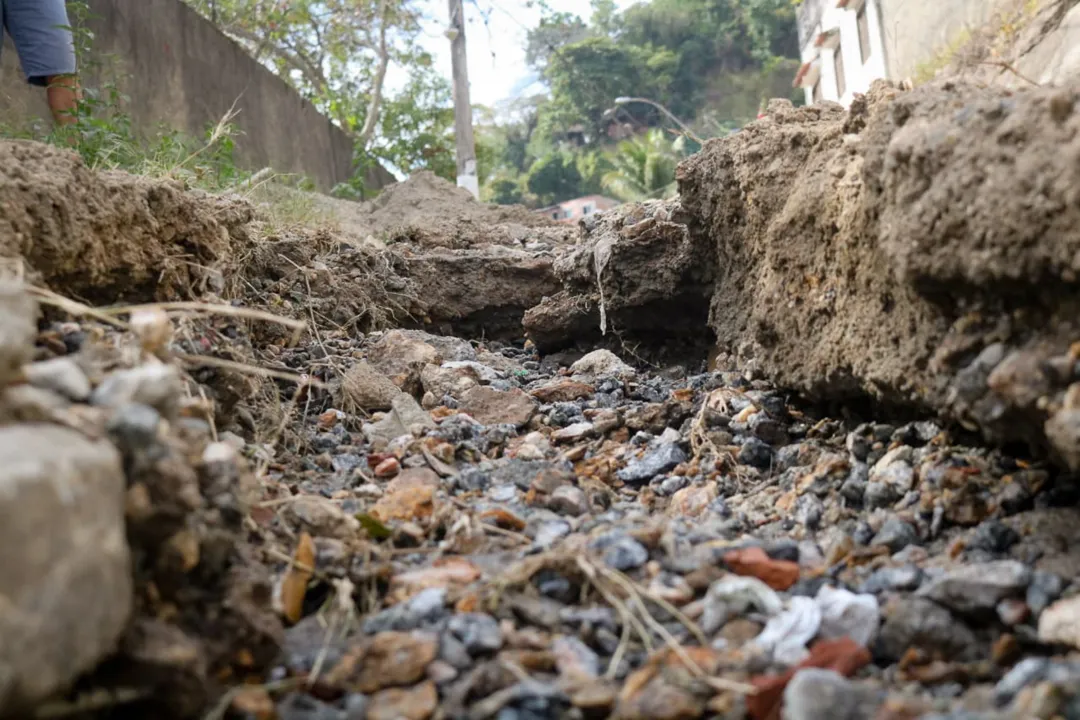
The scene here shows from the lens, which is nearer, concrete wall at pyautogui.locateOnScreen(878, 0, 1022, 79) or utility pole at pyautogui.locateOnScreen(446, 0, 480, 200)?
concrete wall at pyautogui.locateOnScreen(878, 0, 1022, 79)

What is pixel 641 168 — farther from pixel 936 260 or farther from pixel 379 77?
pixel 936 260

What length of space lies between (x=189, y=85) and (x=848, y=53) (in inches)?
378

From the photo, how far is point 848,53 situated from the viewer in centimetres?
1216

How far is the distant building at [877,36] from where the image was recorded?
830 centimetres

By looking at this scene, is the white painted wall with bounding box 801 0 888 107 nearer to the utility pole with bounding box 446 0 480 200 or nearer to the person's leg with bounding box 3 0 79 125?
the utility pole with bounding box 446 0 480 200

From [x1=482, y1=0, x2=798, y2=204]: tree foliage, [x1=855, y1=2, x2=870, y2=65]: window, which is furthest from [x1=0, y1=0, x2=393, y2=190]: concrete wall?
[x1=482, y1=0, x2=798, y2=204]: tree foliage

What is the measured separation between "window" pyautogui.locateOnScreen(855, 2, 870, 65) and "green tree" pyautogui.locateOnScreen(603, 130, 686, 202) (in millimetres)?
8390

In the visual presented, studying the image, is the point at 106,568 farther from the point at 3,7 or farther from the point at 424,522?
the point at 3,7

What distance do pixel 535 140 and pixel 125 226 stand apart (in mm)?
20682

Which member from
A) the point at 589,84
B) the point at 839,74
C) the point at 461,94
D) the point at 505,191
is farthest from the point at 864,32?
the point at 589,84

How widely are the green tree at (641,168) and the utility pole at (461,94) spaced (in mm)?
9796

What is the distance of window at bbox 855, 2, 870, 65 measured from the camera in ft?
36.4

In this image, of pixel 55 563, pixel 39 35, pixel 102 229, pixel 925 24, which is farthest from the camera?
pixel 925 24

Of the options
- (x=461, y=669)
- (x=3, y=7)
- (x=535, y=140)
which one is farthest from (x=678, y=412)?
(x=535, y=140)
